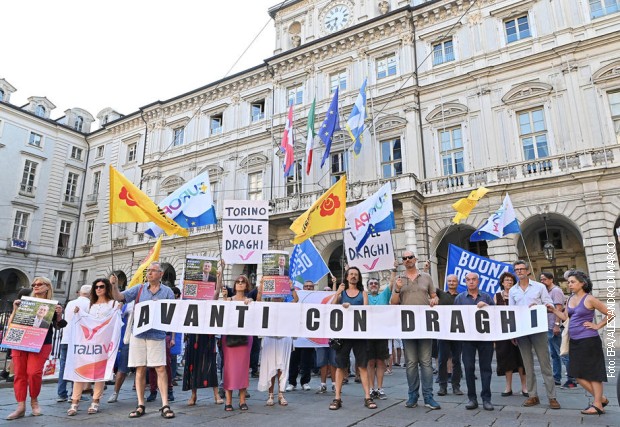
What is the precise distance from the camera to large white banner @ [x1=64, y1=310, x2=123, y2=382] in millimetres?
5727

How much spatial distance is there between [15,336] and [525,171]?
1739 centimetres

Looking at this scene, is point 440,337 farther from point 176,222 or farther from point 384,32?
point 384,32

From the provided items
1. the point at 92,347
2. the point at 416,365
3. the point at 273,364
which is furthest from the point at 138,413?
the point at 416,365

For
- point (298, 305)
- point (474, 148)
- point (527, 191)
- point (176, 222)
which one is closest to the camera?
point (298, 305)

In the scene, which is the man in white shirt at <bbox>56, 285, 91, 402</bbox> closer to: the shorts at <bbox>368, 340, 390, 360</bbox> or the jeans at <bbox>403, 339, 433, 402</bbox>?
the shorts at <bbox>368, 340, 390, 360</bbox>

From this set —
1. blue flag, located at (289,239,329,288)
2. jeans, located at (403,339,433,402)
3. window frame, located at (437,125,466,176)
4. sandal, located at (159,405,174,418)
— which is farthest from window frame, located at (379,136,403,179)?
sandal, located at (159,405,174,418)

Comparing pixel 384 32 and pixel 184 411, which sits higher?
pixel 384 32

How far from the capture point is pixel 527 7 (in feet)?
62.0

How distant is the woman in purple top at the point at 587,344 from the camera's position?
515cm

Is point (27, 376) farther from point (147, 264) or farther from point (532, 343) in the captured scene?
point (532, 343)

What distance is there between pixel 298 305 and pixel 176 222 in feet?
15.3

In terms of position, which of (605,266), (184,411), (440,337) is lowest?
(184,411)

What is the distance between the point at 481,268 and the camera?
10500 mm

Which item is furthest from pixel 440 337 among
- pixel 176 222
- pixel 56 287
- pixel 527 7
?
pixel 56 287
